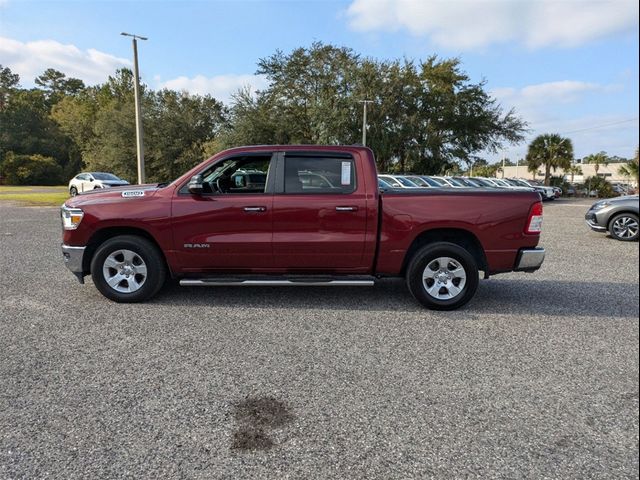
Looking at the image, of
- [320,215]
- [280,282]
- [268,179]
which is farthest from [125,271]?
[320,215]

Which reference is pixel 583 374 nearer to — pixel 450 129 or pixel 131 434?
pixel 131 434

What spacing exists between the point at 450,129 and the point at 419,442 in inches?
1424

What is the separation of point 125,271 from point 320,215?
2.44 m

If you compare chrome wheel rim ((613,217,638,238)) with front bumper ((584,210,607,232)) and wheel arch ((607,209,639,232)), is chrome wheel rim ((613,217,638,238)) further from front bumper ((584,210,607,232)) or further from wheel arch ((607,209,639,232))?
front bumper ((584,210,607,232))

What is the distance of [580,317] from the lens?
4871 mm

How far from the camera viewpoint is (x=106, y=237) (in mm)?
5266

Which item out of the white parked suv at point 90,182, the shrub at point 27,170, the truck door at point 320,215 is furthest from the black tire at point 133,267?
the shrub at point 27,170

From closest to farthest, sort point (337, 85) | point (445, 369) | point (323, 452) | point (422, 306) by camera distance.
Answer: point (323, 452) < point (445, 369) < point (422, 306) < point (337, 85)

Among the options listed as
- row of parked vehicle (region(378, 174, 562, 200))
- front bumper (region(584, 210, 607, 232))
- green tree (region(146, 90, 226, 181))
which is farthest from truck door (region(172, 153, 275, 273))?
green tree (region(146, 90, 226, 181))

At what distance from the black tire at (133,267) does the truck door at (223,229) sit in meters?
0.31

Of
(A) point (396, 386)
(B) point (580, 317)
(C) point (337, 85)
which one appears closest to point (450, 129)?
(C) point (337, 85)

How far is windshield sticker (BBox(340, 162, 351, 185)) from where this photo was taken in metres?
5.10

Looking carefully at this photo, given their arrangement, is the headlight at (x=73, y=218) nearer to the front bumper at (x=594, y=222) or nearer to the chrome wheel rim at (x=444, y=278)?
the chrome wheel rim at (x=444, y=278)

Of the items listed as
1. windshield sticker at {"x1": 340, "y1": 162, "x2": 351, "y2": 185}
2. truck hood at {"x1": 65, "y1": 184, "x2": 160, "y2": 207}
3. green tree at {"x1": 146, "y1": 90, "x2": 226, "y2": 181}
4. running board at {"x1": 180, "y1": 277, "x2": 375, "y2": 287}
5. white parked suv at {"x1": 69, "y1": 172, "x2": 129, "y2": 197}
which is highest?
green tree at {"x1": 146, "y1": 90, "x2": 226, "y2": 181}
